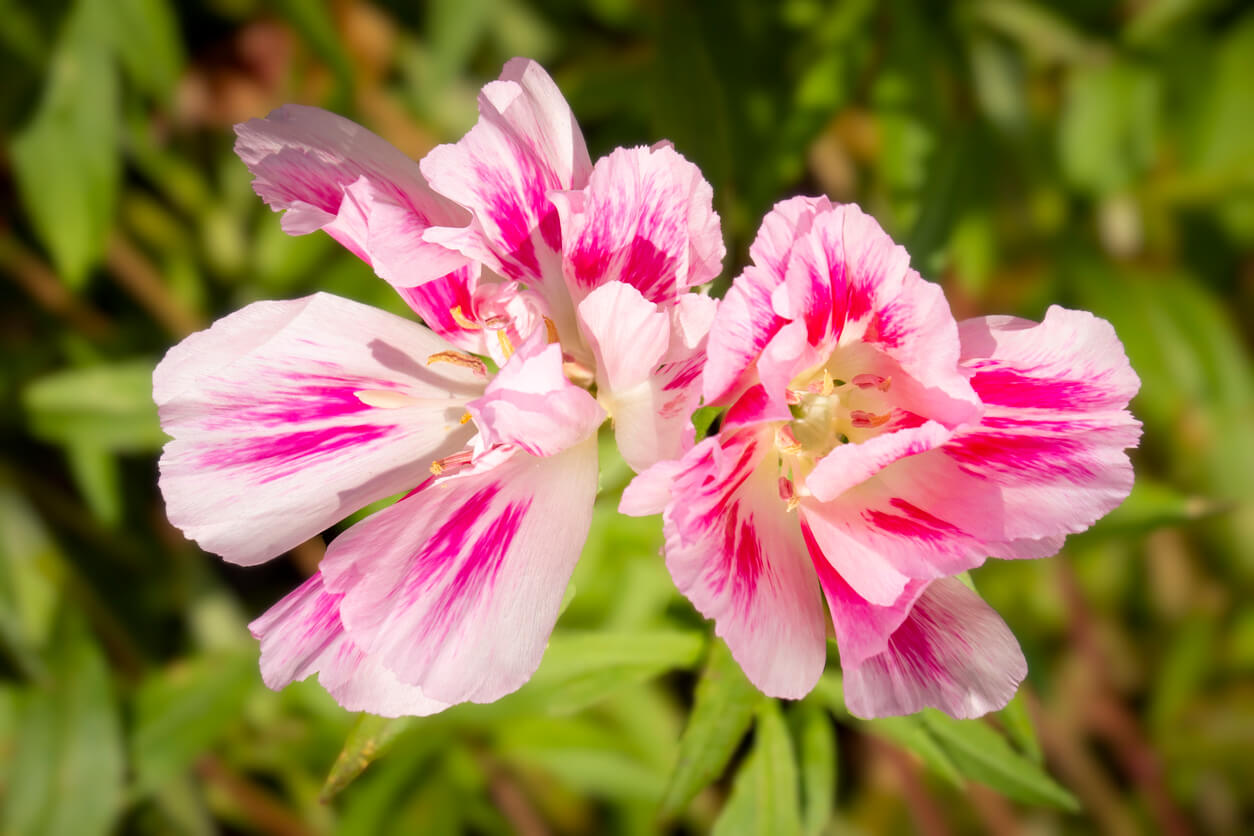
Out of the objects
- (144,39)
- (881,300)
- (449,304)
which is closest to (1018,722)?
(881,300)

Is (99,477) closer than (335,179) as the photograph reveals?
No

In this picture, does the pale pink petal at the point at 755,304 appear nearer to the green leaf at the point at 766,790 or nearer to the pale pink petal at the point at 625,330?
the pale pink petal at the point at 625,330

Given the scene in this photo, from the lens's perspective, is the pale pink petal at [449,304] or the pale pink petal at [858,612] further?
the pale pink petal at [449,304]

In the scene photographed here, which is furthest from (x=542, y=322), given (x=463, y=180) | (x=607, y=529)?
(x=607, y=529)

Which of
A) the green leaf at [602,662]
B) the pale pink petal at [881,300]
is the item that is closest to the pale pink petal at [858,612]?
the pale pink petal at [881,300]

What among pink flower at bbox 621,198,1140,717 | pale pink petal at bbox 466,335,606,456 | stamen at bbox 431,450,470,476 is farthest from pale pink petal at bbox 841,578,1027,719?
stamen at bbox 431,450,470,476

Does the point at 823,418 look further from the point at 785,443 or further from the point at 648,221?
the point at 648,221

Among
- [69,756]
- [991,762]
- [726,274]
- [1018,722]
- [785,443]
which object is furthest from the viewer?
[69,756]
